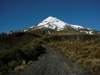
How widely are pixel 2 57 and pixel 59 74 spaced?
19.6 ft

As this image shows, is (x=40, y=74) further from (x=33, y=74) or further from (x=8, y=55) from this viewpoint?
(x=8, y=55)

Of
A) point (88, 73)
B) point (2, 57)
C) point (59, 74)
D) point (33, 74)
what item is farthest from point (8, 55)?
point (88, 73)

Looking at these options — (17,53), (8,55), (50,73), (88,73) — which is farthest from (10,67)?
(88,73)

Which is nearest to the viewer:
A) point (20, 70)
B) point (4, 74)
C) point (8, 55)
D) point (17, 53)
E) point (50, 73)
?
point (4, 74)

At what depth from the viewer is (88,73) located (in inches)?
250

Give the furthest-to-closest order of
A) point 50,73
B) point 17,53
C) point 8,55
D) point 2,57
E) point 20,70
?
1. point 17,53
2. point 8,55
3. point 2,57
4. point 20,70
5. point 50,73

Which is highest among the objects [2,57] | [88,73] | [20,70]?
[2,57]

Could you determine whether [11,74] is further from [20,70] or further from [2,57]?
[2,57]

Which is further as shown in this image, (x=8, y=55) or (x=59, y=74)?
(x=8, y=55)

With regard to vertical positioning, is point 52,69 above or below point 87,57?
below

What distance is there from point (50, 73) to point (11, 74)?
10.3 feet

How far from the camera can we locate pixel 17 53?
389 inches

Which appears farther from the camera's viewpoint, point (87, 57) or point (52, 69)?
point (87, 57)

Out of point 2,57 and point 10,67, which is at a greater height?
point 2,57
